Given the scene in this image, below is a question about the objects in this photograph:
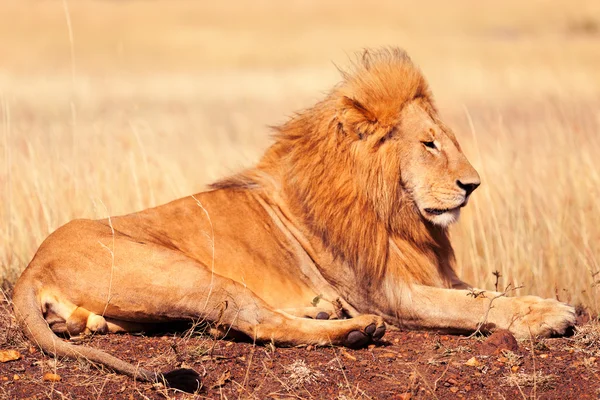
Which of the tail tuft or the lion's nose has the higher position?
the lion's nose

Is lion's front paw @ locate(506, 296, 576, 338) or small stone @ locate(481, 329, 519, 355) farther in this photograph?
lion's front paw @ locate(506, 296, 576, 338)

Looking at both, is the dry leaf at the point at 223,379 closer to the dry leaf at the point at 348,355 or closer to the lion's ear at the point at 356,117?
the dry leaf at the point at 348,355

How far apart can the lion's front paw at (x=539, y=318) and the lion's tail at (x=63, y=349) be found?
1.74 meters

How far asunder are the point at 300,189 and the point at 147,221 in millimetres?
899

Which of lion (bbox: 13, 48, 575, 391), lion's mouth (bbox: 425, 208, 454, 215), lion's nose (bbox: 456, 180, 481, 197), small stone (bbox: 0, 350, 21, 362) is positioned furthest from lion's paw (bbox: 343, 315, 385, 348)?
small stone (bbox: 0, 350, 21, 362)

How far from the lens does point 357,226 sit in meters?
4.80

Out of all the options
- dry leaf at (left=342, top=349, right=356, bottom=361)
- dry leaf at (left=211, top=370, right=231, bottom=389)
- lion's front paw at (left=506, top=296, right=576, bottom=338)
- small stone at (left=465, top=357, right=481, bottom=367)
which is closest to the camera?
dry leaf at (left=211, top=370, right=231, bottom=389)

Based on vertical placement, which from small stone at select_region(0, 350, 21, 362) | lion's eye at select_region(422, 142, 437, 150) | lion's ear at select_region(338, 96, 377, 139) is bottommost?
small stone at select_region(0, 350, 21, 362)

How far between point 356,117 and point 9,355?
223 centimetres

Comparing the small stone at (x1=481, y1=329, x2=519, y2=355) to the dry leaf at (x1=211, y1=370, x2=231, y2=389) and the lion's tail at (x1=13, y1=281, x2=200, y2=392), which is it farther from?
the lion's tail at (x1=13, y1=281, x2=200, y2=392)

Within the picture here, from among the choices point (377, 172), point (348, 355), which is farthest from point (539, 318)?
point (377, 172)

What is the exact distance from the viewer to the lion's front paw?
4.43 m

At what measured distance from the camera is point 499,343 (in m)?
4.25

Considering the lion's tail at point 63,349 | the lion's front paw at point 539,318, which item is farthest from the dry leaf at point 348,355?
the lion's front paw at point 539,318
